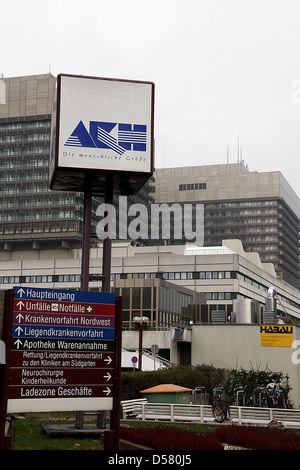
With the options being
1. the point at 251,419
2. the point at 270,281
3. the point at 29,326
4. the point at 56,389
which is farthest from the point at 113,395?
the point at 270,281

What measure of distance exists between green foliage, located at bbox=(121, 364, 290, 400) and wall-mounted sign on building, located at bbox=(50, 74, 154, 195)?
1344cm

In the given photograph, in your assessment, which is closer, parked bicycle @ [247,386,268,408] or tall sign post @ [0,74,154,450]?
tall sign post @ [0,74,154,450]

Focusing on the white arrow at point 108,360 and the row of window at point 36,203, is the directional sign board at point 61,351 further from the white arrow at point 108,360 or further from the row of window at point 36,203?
the row of window at point 36,203

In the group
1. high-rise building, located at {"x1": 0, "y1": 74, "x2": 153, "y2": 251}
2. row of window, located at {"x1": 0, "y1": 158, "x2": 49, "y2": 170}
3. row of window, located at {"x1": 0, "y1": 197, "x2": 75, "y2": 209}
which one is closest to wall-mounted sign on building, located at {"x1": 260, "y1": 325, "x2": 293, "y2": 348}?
high-rise building, located at {"x1": 0, "y1": 74, "x2": 153, "y2": 251}

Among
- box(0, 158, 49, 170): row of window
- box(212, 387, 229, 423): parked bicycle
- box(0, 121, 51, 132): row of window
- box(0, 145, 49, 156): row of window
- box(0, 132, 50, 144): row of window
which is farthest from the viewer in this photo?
box(0, 121, 51, 132): row of window

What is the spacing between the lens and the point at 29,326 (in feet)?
46.1

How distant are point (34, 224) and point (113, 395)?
12612 centimetres

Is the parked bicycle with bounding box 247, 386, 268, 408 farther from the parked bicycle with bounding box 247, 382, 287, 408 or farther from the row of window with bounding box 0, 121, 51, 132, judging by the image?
the row of window with bounding box 0, 121, 51, 132

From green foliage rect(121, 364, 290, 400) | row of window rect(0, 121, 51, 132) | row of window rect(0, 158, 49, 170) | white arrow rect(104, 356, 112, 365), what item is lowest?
green foliage rect(121, 364, 290, 400)

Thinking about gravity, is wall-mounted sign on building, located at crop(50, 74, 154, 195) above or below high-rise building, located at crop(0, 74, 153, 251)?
below

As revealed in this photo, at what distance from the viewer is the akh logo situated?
800 inches

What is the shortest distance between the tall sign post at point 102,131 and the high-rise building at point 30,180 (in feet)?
375

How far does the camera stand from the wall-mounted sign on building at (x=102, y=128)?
2030cm
